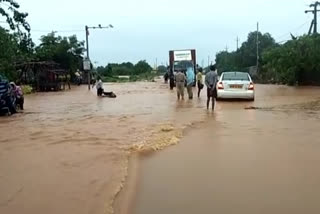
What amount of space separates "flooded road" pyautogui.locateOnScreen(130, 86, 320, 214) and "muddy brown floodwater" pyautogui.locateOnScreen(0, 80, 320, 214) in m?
0.01

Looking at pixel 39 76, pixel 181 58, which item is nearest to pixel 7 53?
pixel 39 76

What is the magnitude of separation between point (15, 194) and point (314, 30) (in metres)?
43.0

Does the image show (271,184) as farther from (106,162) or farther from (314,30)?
(314,30)

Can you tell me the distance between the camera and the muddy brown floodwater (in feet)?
19.2

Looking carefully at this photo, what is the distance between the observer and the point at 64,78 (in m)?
48.9

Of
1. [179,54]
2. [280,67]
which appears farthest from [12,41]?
[280,67]

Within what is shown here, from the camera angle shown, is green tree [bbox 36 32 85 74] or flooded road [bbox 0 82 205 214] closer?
flooded road [bbox 0 82 205 214]

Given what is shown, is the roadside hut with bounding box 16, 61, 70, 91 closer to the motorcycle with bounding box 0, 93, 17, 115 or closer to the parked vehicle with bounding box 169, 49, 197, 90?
the parked vehicle with bounding box 169, 49, 197, 90

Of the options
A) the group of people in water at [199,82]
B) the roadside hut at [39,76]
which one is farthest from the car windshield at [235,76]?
the roadside hut at [39,76]

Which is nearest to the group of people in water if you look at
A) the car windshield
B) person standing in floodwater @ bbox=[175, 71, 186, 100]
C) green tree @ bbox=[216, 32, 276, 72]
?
person standing in floodwater @ bbox=[175, 71, 186, 100]

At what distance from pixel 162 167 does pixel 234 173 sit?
1144mm

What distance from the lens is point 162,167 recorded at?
786 centimetres

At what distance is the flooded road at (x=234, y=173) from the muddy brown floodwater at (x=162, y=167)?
0.04 feet

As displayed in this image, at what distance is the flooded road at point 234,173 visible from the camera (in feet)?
19.0
